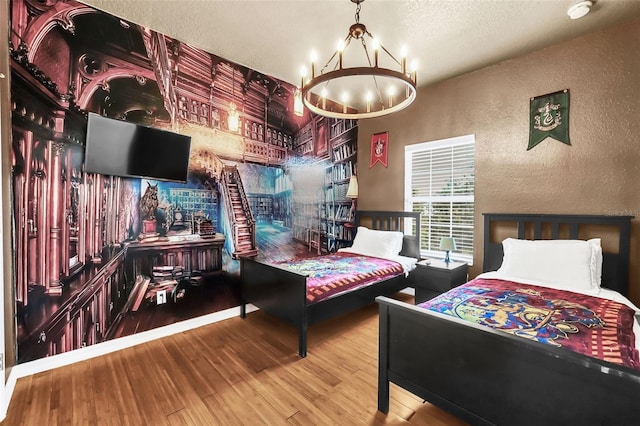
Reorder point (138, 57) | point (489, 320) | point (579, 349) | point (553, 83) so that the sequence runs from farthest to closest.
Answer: point (553, 83)
point (138, 57)
point (489, 320)
point (579, 349)

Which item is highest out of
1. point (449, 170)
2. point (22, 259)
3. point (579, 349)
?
point (449, 170)

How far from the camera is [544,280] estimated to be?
96.8 inches

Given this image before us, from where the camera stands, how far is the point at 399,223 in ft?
13.6

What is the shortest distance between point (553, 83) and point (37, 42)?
451cm

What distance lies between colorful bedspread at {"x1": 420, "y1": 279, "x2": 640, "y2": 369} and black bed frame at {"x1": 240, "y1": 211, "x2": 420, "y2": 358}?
35.9 inches

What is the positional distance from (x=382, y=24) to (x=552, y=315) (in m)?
2.63

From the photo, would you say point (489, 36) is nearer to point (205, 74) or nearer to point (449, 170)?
point (449, 170)

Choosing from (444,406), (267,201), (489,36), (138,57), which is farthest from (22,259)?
(489,36)

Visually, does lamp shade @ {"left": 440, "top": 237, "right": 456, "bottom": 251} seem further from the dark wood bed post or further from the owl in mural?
the owl in mural

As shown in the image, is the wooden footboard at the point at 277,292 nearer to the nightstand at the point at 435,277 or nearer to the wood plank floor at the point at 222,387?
the wood plank floor at the point at 222,387

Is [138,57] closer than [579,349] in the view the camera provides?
No

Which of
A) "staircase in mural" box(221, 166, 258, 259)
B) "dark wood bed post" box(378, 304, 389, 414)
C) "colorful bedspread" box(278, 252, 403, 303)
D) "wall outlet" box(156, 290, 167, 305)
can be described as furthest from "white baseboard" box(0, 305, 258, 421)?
"dark wood bed post" box(378, 304, 389, 414)

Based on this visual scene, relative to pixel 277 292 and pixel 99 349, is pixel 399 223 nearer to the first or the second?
pixel 277 292

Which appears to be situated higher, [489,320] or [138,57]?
[138,57]
